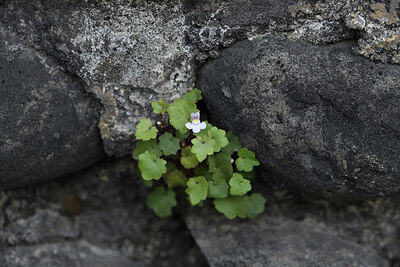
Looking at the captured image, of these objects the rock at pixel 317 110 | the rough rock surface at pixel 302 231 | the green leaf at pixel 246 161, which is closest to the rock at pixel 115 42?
the rock at pixel 317 110

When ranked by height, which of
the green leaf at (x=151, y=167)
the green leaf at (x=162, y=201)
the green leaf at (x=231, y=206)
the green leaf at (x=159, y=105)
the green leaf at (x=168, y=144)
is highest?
the green leaf at (x=159, y=105)

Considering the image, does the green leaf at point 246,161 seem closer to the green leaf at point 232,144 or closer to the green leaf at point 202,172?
the green leaf at point 232,144

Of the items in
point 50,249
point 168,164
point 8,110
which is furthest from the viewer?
point 50,249

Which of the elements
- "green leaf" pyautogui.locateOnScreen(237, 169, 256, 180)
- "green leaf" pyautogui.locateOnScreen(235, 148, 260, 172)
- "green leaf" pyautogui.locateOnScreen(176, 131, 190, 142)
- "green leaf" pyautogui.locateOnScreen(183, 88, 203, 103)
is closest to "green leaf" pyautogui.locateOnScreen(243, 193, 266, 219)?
"green leaf" pyautogui.locateOnScreen(237, 169, 256, 180)

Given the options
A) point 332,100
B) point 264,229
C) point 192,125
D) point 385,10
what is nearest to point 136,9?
point 192,125

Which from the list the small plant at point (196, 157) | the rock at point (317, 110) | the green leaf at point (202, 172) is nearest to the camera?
the rock at point (317, 110)

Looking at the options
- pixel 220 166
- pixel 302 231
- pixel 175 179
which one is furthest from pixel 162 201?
pixel 302 231

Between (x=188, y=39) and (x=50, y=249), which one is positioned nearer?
(x=188, y=39)

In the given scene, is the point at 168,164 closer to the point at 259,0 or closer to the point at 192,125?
the point at 192,125

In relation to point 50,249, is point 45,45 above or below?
above
